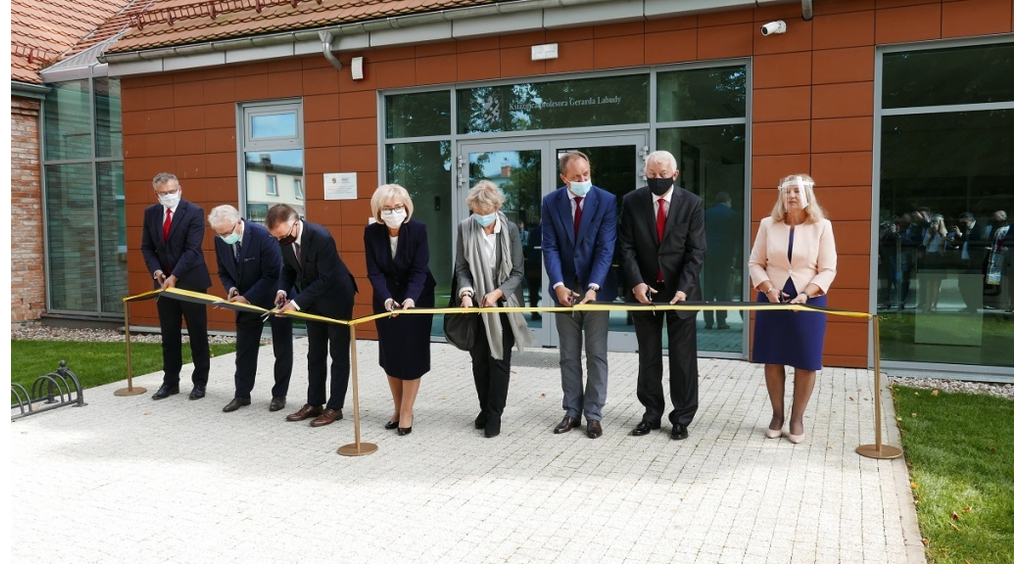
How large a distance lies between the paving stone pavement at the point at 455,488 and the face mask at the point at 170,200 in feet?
5.91

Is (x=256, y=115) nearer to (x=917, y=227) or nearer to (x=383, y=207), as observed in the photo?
(x=383, y=207)

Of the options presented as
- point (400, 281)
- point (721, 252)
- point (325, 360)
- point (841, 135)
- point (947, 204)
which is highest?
point (841, 135)

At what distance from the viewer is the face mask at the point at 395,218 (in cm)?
552

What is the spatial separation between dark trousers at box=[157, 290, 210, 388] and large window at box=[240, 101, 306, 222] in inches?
142

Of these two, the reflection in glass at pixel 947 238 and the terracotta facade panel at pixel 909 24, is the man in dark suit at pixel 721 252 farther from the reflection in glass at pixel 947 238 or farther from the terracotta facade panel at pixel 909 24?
the terracotta facade panel at pixel 909 24

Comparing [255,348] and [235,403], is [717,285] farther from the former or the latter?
[235,403]

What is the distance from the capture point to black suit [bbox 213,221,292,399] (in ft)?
21.6

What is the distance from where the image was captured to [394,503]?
439cm

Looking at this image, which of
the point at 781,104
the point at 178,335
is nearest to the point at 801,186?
the point at 781,104

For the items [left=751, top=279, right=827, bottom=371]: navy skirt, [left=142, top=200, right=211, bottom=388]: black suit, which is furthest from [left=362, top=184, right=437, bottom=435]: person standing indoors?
[left=751, top=279, right=827, bottom=371]: navy skirt

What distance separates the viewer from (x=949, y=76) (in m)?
→ 7.70

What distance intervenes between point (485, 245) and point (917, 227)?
16.2ft

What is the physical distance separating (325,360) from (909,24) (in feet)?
20.9

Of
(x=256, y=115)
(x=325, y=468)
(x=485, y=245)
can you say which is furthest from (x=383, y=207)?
(x=256, y=115)
